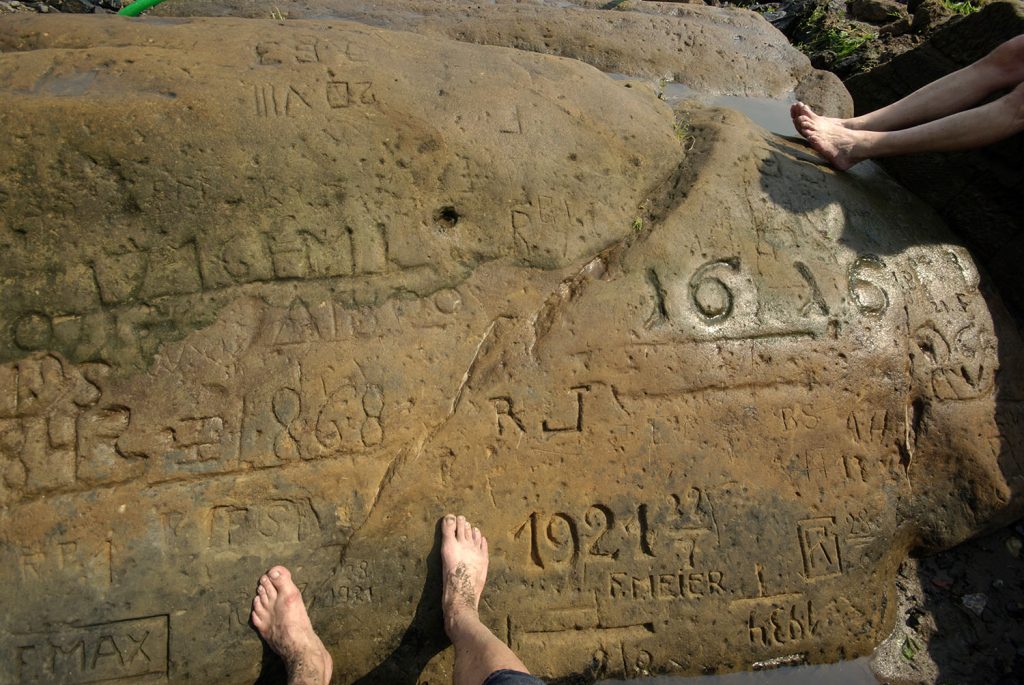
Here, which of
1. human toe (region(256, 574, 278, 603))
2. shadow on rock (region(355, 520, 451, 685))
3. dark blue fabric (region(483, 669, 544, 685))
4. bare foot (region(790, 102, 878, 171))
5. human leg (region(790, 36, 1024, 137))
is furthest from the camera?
bare foot (region(790, 102, 878, 171))

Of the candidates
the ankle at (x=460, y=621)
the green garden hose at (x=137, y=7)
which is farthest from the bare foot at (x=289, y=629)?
the green garden hose at (x=137, y=7)

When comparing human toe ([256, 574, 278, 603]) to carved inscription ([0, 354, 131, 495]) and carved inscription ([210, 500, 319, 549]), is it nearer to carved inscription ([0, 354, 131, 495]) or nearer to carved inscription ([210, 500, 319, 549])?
carved inscription ([210, 500, 319, 549])

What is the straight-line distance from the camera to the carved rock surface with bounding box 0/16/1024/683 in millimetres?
2330

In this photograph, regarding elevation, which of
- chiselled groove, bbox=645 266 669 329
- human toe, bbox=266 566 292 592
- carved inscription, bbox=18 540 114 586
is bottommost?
human toe, bbox=266 566 292 592

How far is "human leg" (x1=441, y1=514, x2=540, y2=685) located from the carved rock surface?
0.30 ft

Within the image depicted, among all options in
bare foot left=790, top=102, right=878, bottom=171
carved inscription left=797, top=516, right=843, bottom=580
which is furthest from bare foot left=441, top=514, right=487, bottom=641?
bare foot left=790, top=102, right=878, bottom=171

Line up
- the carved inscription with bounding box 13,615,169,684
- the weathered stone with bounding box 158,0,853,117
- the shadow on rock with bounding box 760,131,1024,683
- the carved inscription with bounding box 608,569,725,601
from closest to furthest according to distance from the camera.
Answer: the carved inscription with bounding box 13,615,169,684 → the carved inscription with bounding box 608,569,725,601 → the shadow on rock with bounding box 760,131,1024,683 → the weathered stone with bounding box 158,0,853,117

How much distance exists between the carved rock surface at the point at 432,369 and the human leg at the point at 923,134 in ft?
0.81

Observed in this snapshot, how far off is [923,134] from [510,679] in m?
2.40

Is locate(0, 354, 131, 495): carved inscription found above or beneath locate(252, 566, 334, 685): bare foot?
above

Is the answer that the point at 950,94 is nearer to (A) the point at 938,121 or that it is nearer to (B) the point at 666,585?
(A) the point at 938,121

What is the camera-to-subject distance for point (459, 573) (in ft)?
7.84

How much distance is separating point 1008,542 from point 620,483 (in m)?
1.62

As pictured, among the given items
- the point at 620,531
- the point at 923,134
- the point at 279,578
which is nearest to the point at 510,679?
the point at 620,531
